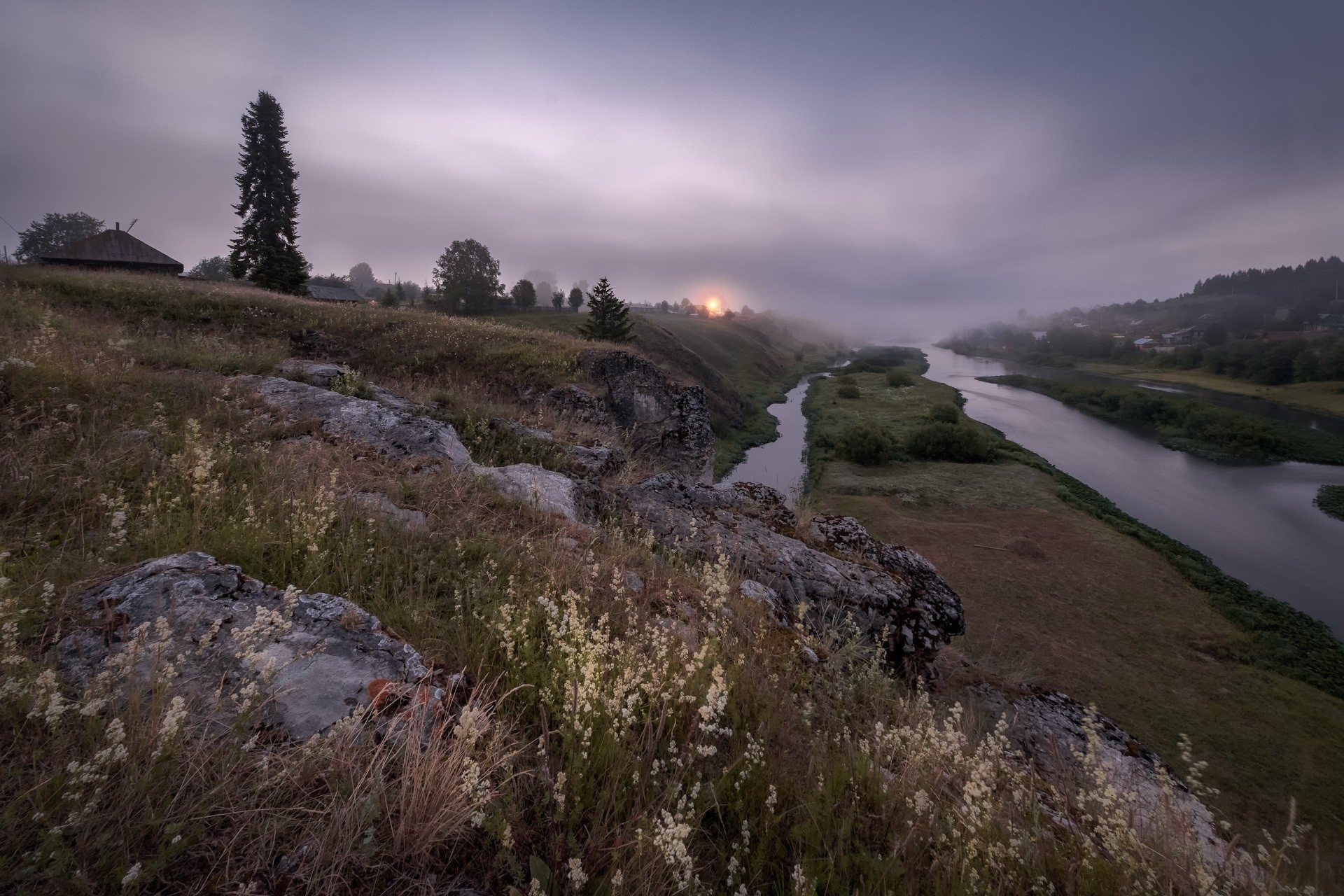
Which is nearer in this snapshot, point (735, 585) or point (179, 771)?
point (179, 771)

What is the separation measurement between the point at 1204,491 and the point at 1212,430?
15302 millimetres

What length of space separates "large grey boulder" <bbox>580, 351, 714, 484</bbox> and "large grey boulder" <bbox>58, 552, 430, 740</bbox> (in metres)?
12.7

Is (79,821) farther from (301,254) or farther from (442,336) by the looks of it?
(301,254)

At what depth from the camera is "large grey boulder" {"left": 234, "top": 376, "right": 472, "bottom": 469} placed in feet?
21.8

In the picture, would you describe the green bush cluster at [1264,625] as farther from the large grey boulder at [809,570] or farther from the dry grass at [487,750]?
the dry grass at [487,750]

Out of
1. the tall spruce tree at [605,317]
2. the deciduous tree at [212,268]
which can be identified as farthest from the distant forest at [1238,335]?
the deciduous tree at [212,268]

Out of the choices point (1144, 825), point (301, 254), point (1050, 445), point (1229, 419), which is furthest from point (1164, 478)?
point (301, 254)

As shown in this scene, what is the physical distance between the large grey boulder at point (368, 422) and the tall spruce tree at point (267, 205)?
A: 29.1 meters

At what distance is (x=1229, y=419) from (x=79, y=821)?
68.0 meters

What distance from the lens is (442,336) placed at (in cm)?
1722

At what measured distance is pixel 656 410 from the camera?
17.2 metres

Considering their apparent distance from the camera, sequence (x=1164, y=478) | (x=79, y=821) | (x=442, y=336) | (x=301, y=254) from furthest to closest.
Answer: (x=1164, y=478) < (x=301, y=254) < (x=442, y=336) < (x=79, y=821)

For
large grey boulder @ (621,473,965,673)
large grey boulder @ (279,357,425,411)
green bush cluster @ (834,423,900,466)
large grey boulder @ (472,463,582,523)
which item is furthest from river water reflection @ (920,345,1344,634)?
large grey boulder @ (279,357,425,411)

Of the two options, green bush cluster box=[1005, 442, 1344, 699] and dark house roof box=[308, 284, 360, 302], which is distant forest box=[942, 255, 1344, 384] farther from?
dark house roof box=[308, 284, 360, 302]
